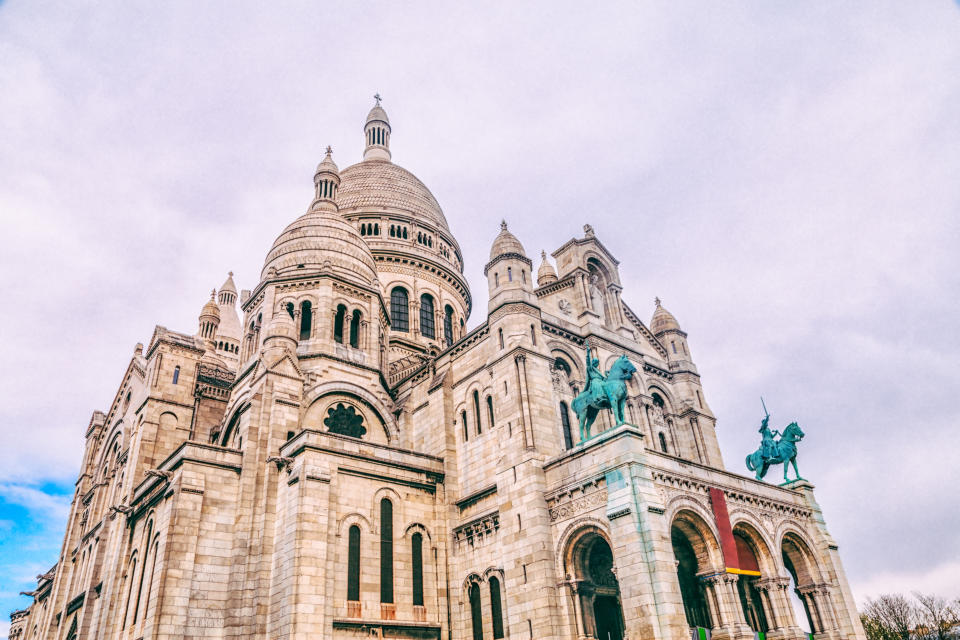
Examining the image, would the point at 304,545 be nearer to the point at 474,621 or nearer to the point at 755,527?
the point at 474,621

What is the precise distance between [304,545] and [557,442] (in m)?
10.7

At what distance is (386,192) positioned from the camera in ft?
179

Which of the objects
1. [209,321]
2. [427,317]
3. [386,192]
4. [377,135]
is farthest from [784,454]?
[377,135]

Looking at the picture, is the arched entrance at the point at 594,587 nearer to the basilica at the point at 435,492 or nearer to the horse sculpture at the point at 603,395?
the basilica at the point at 435,492

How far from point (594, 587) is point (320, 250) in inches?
943

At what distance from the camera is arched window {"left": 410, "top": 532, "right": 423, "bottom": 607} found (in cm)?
2717

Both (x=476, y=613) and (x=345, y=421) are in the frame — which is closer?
(x=476, y=613)

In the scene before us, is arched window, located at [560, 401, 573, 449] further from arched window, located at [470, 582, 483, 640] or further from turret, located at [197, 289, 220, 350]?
turret, located at [197, 289, 220, 350]

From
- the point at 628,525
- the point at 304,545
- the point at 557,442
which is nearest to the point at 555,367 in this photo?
the point at 557,442

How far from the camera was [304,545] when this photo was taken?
24609 millimetres

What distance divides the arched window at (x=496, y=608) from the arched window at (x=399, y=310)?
2423 centimetres

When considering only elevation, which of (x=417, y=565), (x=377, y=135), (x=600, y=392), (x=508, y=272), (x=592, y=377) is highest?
(x=377, y=135)

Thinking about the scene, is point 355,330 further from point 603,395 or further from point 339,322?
point 603,395

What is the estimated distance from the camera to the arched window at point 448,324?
50.5m
